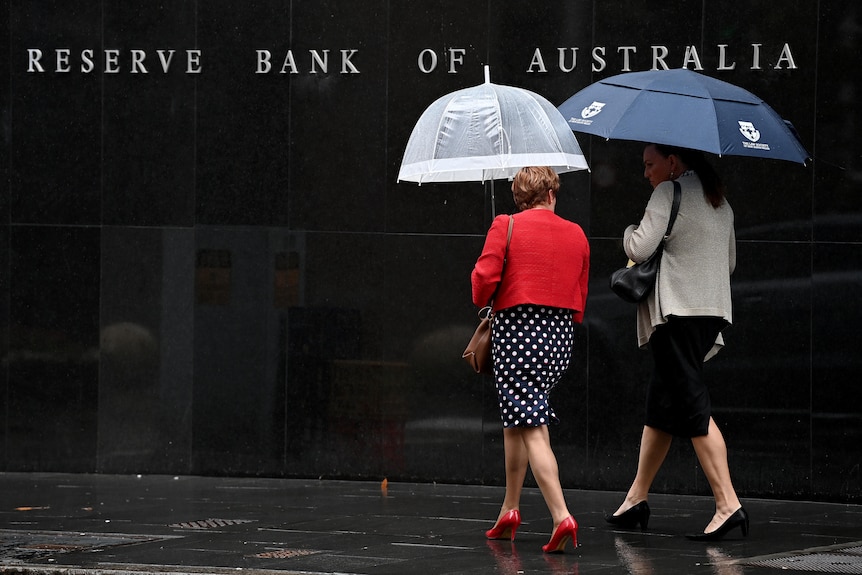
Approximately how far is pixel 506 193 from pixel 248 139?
5.93ft

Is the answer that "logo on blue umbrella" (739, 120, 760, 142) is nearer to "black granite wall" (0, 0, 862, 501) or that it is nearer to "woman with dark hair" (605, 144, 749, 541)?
"woman with dark hair" (605, 144, 749, 541)

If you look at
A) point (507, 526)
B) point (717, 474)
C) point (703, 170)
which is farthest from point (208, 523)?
point (703, 170)

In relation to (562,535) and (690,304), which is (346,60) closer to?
(690,304)

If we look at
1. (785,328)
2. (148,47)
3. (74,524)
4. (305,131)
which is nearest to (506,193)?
(305,131)

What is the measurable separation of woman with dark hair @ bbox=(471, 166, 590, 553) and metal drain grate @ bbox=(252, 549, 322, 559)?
1.09 meters

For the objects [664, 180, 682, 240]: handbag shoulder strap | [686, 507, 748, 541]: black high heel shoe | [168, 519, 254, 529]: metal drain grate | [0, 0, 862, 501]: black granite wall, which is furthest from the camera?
[0, 0, 862, 501]: black granite wall

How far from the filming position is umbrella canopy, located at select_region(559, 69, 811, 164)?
642 centimetres

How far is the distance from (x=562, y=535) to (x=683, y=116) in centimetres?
205

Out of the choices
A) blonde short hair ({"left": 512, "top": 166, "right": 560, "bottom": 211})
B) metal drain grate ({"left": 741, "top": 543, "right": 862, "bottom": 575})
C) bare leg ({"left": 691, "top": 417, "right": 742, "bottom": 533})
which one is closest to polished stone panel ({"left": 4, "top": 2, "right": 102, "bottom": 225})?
blonde short hair ({"left": 512, "top": 166, "right": 560, "bottom": 211})

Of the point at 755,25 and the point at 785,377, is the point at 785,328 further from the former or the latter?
the point at 755,25

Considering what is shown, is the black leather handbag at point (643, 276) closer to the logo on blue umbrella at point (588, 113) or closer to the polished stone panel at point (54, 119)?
the logo on blue umbrella at point (588, 113)

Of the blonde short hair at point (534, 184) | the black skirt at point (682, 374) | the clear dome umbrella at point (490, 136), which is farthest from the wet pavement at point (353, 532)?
the clear dome umbrella at point (490, 136)

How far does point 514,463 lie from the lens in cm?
659

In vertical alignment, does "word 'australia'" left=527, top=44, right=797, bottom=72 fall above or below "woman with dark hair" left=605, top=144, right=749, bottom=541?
above
